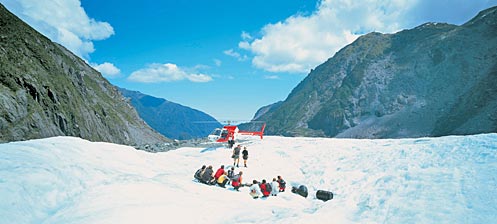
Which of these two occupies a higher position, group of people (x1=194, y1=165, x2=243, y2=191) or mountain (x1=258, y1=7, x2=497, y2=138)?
mountain (x1=258, y1=7, x2=497, y2=138)

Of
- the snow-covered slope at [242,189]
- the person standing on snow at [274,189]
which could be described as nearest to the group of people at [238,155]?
the snow-covered slope at [242,189]

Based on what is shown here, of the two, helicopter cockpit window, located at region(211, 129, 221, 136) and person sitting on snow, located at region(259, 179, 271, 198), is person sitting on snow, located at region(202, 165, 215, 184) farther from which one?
helicopter cockpit window, located at region(211, 129, 221, 136)

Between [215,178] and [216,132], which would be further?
[216,132]

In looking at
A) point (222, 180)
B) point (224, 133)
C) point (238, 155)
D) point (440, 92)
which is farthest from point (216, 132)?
point (440, 92)

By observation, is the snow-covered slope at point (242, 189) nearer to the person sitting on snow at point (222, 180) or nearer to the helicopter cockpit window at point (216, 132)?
the person sitting on snow at point (222, 180)

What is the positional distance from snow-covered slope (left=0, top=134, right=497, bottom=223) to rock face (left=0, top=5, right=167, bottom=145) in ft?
130

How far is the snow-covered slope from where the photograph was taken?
10023mm

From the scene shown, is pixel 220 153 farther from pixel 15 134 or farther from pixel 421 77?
pixel 421 77

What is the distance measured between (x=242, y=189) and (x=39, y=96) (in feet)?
186

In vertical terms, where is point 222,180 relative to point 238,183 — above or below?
above

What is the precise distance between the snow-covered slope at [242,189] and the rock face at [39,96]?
39.5 metres

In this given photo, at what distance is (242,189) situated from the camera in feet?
60.1

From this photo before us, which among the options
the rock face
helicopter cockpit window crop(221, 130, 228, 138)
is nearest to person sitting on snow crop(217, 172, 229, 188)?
helicopter cockpit window crop(221, 130, 228, 138)

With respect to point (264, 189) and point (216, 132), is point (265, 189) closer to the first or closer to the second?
point (264, 189)
